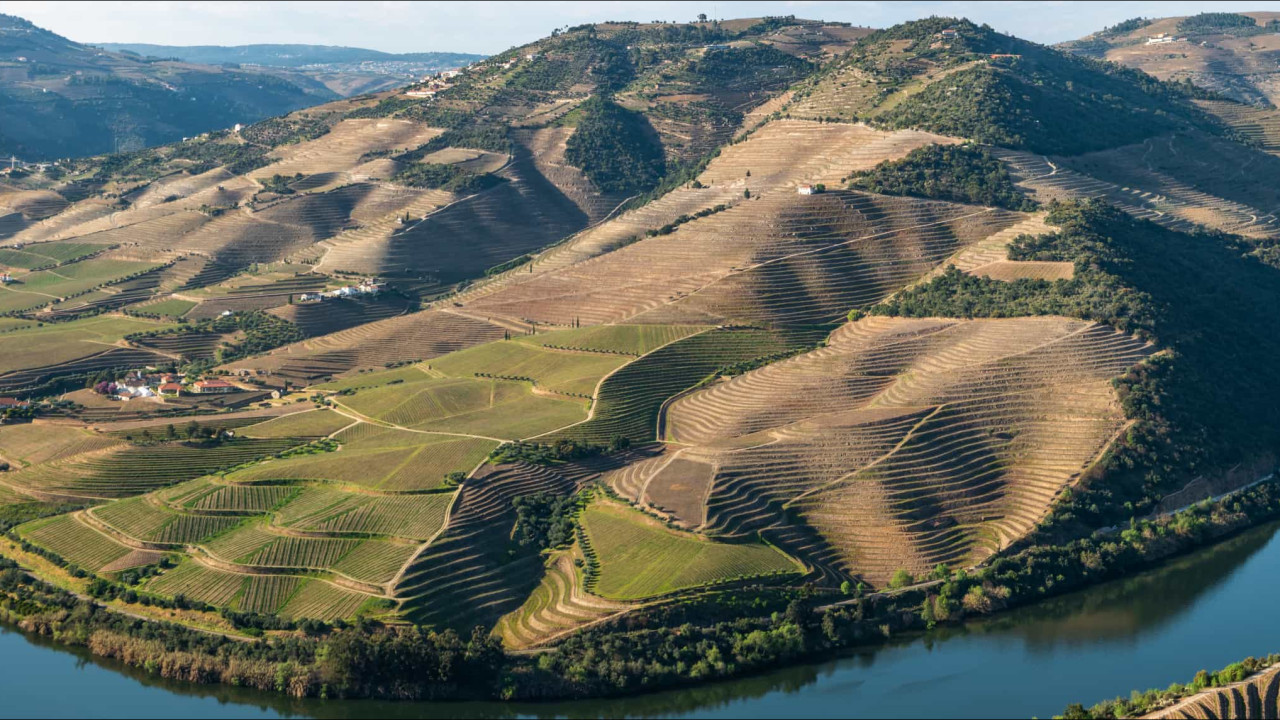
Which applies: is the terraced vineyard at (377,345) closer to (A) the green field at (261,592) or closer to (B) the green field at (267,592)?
→ (A) the green field at (261,592)

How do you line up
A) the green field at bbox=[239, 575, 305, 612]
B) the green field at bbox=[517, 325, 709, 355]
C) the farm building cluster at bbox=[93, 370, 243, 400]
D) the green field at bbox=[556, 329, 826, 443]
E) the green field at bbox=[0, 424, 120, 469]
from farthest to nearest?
1. the green field at bbox=[517, 325, 709, 355]
2. the farm building cluster at bbox=[93, 370, 243, 400]
3. the green field at bbox=[556, 329, 826, 443]
4. the green field at bbox=[0, 424, 120, 469]
5. the green field at bbox=[239, 575, 305, 612]

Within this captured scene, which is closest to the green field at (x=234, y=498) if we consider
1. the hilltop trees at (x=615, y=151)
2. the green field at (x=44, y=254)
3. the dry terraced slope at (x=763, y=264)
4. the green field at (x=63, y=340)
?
the dry terraced slope at (x=763, y=264)

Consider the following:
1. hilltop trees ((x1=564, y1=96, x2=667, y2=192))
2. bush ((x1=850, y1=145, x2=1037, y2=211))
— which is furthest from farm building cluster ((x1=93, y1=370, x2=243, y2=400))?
hilltop trees ((x1=564, y1=96, x2=667, y2=192))

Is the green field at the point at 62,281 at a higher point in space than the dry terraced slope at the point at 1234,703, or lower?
higher

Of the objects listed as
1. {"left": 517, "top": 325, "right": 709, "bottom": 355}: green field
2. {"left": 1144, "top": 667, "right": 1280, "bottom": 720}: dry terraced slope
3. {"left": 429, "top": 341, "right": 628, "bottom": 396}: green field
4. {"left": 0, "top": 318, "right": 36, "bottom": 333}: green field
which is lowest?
{"left": 1144, "top": 667, "right": 1280, "bottom": 720}: dry terraced slope

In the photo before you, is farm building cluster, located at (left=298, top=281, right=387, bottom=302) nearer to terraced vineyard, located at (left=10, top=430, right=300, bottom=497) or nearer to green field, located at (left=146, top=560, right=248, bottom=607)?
terraced vineyard, located at (left=10, top=430, right=300, bottom=497)

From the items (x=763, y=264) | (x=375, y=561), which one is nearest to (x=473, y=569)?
(x=375, y=561)
